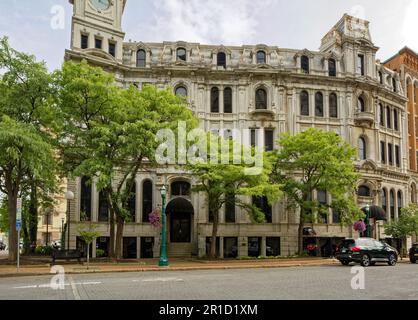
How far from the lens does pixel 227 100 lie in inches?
1638

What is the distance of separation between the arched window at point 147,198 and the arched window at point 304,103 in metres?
14.9

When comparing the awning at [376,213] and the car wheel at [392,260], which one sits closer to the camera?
the car wheel at [392,260]

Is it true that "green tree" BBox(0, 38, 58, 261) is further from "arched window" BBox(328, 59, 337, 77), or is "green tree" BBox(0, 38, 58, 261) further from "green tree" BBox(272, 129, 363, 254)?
"arched window" BBox(328, 59, 337, 77)

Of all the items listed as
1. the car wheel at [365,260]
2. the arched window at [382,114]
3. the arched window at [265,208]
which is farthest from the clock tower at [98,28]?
the arched window at [382,114]

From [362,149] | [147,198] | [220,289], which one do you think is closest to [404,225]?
[362,149]

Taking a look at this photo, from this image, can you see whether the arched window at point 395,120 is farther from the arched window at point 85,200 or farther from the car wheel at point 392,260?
the arched window at point 85,200

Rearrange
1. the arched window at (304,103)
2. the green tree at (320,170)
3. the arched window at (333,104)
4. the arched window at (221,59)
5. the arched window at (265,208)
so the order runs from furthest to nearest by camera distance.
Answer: the arched window at (333,104)
the arched window at (304,103)
the arched window at (221,59)
the arched window at (265,208)
the green tree at (320,170)

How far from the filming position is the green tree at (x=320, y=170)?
110ft

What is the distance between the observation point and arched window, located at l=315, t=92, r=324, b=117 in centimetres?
4306

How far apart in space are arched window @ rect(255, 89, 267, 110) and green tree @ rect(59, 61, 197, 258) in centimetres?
1417

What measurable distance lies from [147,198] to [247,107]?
37.7ft

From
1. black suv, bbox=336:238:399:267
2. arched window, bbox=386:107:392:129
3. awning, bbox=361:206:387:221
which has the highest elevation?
arched window, bbox=386:107:392:129

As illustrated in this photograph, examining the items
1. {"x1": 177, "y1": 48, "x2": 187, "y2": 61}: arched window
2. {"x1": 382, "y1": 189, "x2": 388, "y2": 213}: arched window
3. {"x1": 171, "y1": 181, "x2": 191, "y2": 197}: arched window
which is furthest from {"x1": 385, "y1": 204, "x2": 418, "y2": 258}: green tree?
{"x1": 177, "y1": 48, "x2": 187, "y2": 61}: arched window
